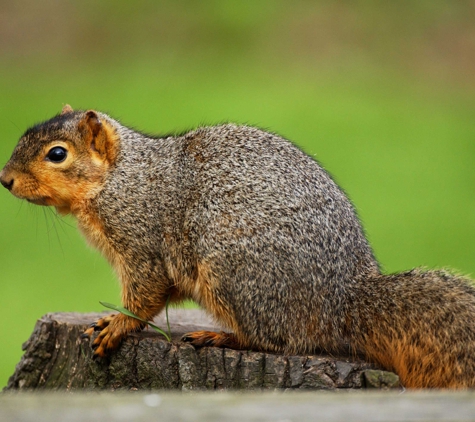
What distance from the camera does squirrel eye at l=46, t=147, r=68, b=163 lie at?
11.8 feet

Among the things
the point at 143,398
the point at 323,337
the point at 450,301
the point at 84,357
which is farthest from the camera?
the point at 84,357

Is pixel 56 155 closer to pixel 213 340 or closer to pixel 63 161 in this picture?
pixel 63 161

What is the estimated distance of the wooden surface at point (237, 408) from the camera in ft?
3.95

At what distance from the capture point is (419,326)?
9.93 ft

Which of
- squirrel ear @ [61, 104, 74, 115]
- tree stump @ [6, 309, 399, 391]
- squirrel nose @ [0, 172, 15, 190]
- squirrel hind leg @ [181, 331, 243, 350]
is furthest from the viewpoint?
squirrel ear @ [61, 104, 74, 115]

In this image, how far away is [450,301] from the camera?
303 centimetres

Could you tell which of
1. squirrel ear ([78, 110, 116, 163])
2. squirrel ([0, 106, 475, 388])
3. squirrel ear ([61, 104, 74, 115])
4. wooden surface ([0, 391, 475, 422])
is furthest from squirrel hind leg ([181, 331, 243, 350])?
wooden surface ([0, 391, 475, 422])

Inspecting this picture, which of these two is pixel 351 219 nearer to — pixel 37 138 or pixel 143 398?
pixel 37 138

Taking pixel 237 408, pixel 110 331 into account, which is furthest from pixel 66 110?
pixel 237 408

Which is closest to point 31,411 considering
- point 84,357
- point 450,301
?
point 450,301

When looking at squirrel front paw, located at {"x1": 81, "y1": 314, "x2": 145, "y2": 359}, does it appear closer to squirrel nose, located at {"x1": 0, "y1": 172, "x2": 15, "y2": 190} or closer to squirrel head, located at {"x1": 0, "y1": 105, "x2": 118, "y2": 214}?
squirrel head, located at {"x1": 0, "y1": 105, "x2": 118, "y2": 214}

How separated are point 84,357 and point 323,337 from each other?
1009 millimetres

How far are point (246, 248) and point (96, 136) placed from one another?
96 cm

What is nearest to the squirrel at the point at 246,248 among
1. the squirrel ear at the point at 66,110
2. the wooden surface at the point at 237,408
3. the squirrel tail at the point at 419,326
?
the squirrel tail at the point at 419,326
